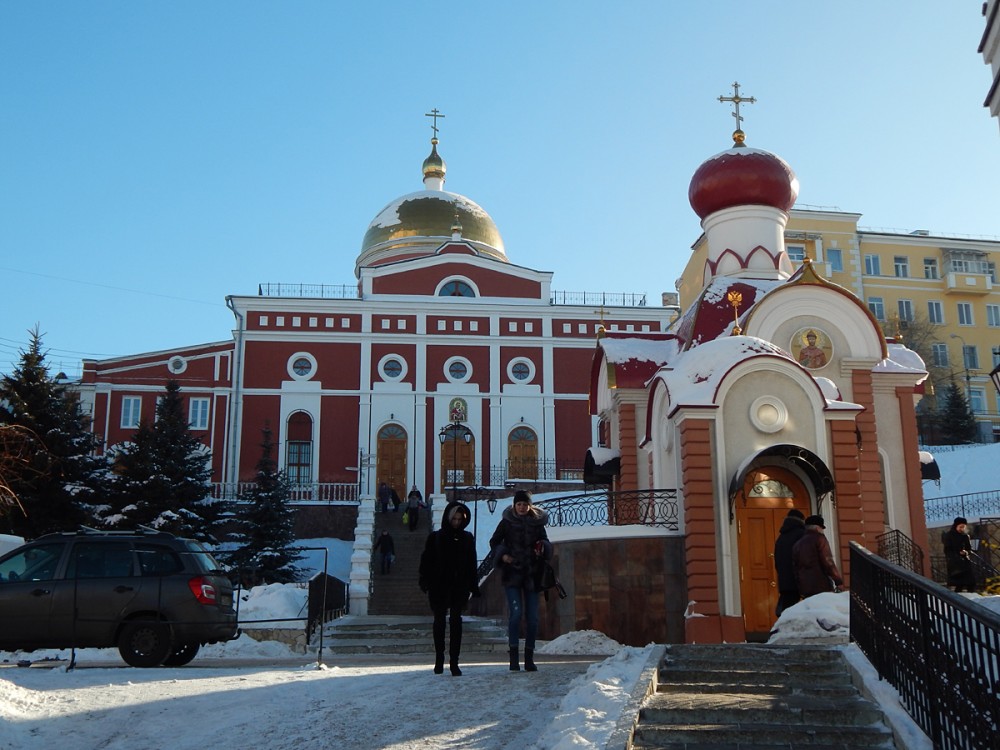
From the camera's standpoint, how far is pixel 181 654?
1115cm

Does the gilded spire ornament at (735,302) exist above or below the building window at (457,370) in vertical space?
below

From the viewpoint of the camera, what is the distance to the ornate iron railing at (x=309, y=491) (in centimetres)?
3581

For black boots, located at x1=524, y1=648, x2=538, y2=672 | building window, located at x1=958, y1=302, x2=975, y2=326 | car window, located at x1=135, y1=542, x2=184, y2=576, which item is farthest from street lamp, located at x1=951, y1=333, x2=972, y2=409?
car window, located at x1=135, y1=542, x2=184, y2=576

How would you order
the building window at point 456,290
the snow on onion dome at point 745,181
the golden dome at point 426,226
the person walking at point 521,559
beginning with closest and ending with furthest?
the person walking at point 521,559 < the snow on onion dome at point 745,181 < the building window at point 456,290 < the golden dome at point 426,226

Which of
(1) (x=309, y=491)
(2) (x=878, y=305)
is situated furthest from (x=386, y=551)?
(2) (x=878, y=305)

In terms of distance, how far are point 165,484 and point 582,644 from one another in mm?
16874

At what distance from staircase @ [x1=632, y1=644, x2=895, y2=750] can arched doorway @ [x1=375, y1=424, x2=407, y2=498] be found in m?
A: 30.2

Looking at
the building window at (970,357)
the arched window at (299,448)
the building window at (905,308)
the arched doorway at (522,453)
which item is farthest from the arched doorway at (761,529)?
the building window at (970,357)

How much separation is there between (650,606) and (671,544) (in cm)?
93

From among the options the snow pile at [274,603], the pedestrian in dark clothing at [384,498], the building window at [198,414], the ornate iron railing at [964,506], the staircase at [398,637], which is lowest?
the staircase at [398,637]

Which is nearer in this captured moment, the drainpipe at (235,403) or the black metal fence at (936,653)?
the black metal fence at (936,653)

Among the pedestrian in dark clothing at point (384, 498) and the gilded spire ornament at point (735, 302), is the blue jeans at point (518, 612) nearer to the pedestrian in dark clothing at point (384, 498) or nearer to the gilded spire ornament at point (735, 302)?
the gilded spire ornament at point (735, 302)

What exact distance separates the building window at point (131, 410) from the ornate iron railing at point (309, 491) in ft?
12.4

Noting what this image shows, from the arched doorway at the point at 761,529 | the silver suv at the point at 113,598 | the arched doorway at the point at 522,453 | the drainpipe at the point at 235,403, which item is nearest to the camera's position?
the silver suv at the point at 113,598
